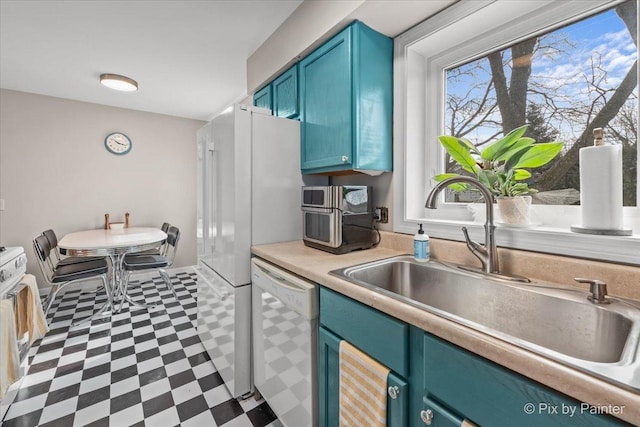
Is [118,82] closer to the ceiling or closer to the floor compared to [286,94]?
closer to the ceiling

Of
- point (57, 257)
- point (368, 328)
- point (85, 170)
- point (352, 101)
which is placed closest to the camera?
point (368, 328)

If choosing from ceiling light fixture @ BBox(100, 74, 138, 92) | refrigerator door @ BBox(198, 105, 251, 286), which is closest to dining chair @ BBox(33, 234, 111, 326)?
ceiling light fixture @ BBox(100, 74, 138, 92)

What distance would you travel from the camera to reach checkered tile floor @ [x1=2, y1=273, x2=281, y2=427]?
142 cm

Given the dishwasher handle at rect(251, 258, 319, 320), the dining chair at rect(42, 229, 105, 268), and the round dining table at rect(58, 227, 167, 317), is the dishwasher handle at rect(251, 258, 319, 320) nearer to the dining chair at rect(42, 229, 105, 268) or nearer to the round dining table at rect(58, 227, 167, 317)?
the round dining table at rect(58, 227, 167, 317)

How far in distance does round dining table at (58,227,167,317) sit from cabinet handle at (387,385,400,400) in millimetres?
2534

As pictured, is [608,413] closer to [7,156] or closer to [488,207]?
[488,207]

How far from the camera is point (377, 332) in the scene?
2.78 ft

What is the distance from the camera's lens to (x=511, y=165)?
1.20m

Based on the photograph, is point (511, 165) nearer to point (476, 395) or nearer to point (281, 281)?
point (476, 395)

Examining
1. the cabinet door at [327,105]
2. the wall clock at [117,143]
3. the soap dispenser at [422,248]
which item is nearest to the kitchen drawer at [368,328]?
the soap dispenser at [422,248]

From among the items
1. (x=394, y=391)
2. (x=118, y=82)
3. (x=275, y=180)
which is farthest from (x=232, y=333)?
(x=118, y=82)

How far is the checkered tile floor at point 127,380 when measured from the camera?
4.67 ft

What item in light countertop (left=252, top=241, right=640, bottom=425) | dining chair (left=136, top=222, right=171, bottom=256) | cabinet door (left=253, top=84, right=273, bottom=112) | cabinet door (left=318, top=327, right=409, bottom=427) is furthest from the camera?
dining chair (left=136, top=222, right=171, bottom=256)

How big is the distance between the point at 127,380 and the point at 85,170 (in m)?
2.86
